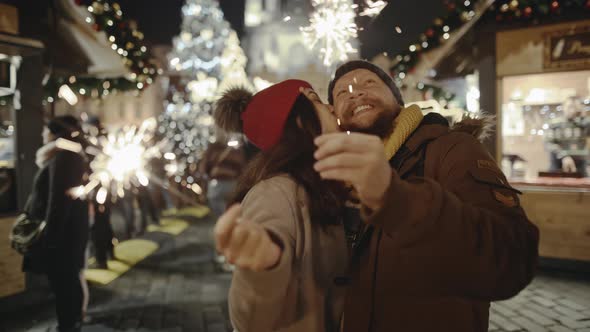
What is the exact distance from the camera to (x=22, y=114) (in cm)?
561

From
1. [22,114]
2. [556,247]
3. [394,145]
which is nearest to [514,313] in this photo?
[556,247]

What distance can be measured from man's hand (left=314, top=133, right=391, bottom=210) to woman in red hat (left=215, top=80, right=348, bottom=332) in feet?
0.99

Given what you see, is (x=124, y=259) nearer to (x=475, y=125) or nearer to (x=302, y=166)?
(x=302, y=166)

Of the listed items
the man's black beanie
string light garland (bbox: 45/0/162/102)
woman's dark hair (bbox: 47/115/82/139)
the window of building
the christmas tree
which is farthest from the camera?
the christmas tree

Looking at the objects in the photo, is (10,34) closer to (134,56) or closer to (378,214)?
(134,56)

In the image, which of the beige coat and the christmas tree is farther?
the christmas tree

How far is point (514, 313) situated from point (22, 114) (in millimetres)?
7508

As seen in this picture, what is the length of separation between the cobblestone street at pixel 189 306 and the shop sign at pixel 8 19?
399cm

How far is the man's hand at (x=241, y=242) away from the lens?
104cm

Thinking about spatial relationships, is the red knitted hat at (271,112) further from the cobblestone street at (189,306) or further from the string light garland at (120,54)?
the string light garland at (120,54)

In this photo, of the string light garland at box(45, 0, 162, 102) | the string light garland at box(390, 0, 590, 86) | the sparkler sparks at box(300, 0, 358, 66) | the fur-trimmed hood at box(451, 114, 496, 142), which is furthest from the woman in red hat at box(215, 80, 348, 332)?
the string light garland at box(45, 0, 162, 102)

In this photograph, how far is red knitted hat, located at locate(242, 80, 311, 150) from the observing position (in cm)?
167

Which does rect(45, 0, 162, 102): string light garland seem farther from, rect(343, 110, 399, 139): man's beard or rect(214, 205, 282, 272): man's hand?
rect(214, 205, 282, 272): man's hand

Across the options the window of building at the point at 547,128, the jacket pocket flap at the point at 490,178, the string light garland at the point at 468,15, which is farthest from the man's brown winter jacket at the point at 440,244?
the window of building at the point at 547,128
